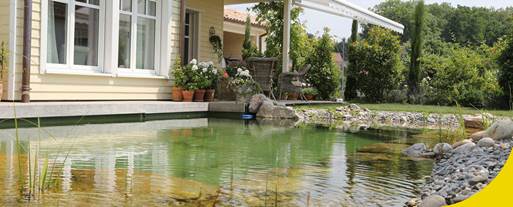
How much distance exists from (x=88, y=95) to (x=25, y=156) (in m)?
4.78

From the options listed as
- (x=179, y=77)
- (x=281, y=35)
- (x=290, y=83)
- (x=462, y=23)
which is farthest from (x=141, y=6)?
(x=462, y=23)

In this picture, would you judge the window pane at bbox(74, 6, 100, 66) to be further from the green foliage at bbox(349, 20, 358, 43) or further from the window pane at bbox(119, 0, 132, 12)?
the green foliage at bbox(349, 20, 358, 43)

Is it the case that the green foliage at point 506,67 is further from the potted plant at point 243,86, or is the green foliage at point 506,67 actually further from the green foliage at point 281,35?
the potted plant at point 243,86

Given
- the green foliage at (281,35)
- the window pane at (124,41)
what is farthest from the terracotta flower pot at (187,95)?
the green foliage at (281,35)

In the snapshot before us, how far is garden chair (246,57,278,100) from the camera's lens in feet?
38.0

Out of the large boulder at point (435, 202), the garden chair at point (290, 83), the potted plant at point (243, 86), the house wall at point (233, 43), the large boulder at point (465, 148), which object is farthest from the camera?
the house wall at point (233, 43)

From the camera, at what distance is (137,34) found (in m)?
10.4

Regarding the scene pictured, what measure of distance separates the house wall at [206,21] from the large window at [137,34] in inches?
99.8

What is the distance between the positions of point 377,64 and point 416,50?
179 centimetres

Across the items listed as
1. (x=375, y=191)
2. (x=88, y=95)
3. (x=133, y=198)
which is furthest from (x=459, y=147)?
(x=88, y=95)

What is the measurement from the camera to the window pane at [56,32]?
862cm

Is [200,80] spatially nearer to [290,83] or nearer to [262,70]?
[262,70]

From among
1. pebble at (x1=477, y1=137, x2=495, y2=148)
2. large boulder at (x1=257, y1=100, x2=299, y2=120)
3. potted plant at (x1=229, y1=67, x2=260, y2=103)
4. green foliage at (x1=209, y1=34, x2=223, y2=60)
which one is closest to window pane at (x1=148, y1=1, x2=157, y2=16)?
potted plant at (x1=229, y1=67, x2=260, y2=103)

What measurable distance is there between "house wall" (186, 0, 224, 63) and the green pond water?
246 inches
